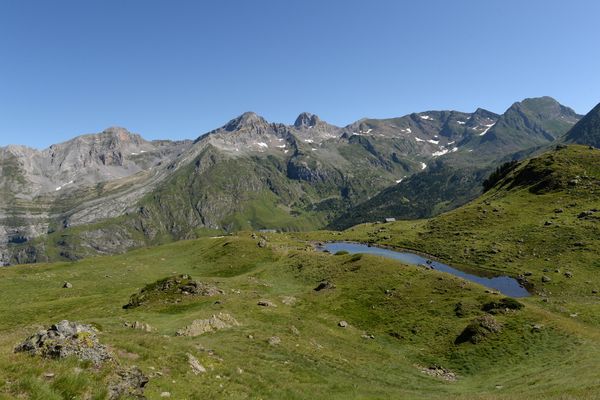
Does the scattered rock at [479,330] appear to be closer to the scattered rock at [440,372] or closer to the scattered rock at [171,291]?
the scattered rock at [440,372]

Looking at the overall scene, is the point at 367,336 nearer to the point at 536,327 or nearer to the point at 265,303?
the point at 265,303

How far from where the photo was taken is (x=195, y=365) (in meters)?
25.2

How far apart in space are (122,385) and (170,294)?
123 feet

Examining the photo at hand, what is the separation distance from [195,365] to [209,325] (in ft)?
48.7

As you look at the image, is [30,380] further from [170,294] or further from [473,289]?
[473,289]

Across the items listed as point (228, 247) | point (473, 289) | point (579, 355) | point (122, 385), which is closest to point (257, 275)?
point (228, 247)

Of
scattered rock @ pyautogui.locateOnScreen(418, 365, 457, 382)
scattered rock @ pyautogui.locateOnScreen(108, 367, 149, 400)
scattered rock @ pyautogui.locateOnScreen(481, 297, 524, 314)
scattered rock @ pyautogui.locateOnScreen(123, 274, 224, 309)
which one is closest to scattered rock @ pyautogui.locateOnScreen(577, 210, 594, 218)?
scattered rock @ pyautogui.locateOnScreen(481, 297, 524, 314)

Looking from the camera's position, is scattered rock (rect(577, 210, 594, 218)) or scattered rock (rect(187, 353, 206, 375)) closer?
scattered rock (rect(187, 353, 206, 375))

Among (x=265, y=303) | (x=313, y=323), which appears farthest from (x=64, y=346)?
(x=265, y=303)

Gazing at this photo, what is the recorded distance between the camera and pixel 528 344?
42.6m

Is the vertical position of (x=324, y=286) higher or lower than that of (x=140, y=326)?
lower

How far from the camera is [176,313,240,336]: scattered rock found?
123 ft

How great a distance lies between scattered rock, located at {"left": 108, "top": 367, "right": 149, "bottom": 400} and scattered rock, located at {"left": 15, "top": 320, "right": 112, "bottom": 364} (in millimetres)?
1487

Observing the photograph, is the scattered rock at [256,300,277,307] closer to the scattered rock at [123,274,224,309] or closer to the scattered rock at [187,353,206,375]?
the scattered rock at [123,274,224,309]
